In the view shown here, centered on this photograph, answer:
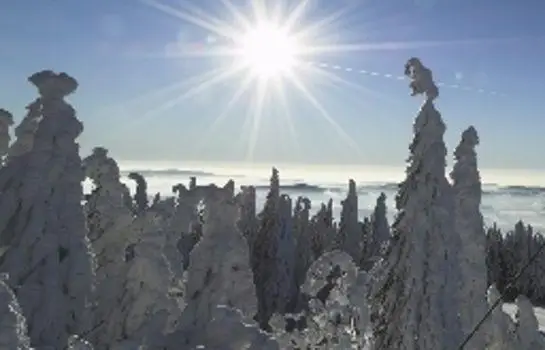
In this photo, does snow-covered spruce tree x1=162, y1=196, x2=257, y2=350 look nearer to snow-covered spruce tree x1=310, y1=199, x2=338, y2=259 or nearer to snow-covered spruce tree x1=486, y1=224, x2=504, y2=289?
snow-covered spruce tree x1=310, y1=199, x2=338, y2=259

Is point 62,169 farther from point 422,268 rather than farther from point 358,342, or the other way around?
point 422,268

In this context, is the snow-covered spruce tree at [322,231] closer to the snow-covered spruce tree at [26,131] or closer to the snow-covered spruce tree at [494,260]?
the snow-covered spruce tree at [494,260]

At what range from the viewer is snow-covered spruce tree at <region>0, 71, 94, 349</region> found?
10.0m

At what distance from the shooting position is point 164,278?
408 inches

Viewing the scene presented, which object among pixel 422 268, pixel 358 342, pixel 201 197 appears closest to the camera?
pixel 201 197

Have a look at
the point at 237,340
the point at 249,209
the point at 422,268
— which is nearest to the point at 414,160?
the point at 422,268

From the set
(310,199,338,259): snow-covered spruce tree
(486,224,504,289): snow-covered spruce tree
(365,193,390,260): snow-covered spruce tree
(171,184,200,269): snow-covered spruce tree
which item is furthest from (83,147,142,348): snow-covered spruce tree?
(486,224,504,289): snow-covered spruce tree

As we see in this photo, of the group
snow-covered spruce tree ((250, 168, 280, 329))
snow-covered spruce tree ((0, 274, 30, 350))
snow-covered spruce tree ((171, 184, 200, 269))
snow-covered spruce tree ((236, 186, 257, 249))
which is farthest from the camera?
snow-covered spruce tree ((236, 186, 257, 249))

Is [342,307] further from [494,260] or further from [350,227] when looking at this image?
[494,260]

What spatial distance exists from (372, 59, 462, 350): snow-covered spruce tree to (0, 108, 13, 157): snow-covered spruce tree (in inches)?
396

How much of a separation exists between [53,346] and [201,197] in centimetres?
303

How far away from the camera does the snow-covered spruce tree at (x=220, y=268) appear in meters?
7.57

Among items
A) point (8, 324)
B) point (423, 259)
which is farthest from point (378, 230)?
point (8, 324)

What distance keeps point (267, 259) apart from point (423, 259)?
40866 millimetres
